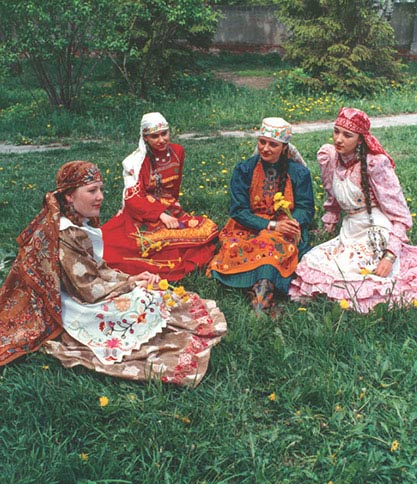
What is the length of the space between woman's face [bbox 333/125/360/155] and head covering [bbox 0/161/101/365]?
1.85 metres

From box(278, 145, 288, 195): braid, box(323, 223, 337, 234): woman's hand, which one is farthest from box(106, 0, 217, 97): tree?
box(323, 223, 337, 234): woman's hand

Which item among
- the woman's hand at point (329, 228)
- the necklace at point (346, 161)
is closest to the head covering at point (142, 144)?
the necklace at point (346, 161)

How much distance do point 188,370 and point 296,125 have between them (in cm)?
889

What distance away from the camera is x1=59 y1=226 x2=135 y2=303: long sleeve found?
3359 millimetres

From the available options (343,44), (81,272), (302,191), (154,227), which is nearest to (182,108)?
(343,44)

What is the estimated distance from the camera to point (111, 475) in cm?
265

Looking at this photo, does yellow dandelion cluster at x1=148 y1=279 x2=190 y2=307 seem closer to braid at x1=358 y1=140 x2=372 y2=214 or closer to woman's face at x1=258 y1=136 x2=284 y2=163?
woman's face at x1=258 y1=136 x2=284 y2=163

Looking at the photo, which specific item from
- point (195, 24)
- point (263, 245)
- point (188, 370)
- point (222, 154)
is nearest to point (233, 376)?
point (188, 370)

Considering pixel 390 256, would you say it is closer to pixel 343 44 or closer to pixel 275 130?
pixel 275 130

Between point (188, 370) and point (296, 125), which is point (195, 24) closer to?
point (296, 125)

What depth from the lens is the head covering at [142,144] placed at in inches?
Result: 197

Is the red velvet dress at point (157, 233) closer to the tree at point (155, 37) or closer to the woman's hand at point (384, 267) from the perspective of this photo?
the woman's hand at point (384, 267)

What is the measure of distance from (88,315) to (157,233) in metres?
1.70

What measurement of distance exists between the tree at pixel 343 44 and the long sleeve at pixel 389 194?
32.0ft
